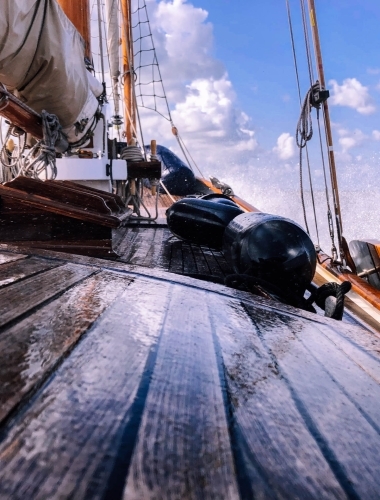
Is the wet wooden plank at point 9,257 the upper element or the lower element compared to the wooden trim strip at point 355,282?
upper

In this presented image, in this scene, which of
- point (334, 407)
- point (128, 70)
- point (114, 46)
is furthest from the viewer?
point (128, 70)

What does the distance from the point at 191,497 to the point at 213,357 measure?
0.55 meters

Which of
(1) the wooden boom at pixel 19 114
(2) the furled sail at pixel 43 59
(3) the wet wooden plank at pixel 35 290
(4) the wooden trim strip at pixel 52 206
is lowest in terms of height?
(3) the wet wooden plank at pixel 35 290

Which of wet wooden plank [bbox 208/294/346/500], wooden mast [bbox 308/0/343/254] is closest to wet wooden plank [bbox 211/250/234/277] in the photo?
wooden mast [bbox 308/0/343/254]

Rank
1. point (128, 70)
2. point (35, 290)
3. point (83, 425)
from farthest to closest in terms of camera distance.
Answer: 1. point (128, 70)
2. point (35, 290)
3. point (83, 425)

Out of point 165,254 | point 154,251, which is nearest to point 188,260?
point 165,254

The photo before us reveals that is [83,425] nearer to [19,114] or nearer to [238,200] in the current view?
[19,114]

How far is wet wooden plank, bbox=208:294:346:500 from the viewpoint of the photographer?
0.65 metres

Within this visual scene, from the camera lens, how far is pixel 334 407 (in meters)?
0.98

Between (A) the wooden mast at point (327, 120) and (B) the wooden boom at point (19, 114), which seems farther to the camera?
(A) the wooden mast at point (327, 120)

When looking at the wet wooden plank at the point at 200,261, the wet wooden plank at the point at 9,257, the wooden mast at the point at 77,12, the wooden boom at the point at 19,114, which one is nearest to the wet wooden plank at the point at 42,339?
the wet wooden plank at the point at 9,257

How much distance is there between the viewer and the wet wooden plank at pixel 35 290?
1235mm

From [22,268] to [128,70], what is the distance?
9542 millimetres

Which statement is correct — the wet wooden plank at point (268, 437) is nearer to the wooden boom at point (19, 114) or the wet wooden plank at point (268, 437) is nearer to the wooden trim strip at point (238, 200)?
the wooden boom at point (19, 114)
